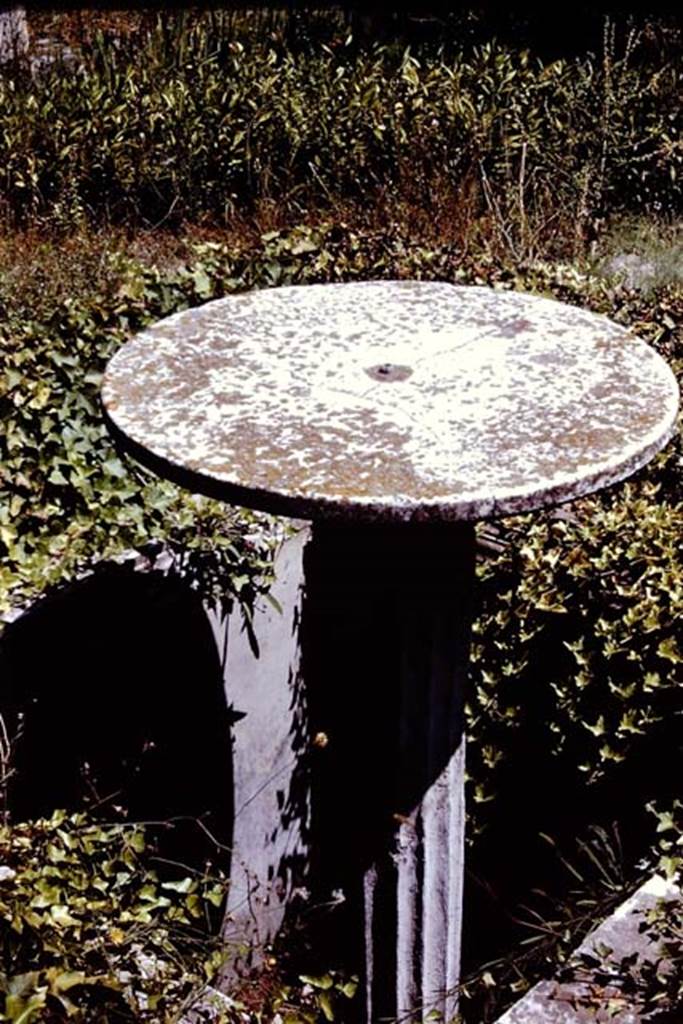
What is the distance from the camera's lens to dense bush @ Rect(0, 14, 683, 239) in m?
7.81

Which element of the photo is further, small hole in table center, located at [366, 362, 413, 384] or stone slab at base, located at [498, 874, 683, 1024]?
small hole in table center, located at [366, 362, 413, 384]

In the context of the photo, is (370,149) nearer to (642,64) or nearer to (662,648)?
(642,64)

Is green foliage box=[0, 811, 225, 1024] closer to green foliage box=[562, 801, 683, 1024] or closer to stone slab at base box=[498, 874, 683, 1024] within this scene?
stone slab at base box=[498, 874, 683, 1024]

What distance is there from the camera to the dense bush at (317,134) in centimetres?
781

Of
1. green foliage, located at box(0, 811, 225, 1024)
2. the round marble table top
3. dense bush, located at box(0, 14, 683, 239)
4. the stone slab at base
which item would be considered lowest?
green foliage, located at box(0, 811, 225, 1024)

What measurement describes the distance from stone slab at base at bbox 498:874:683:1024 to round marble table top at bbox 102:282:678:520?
0.92m

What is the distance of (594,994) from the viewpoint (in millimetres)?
2391

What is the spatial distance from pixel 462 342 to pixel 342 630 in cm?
78

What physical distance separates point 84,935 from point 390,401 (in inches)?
55.0

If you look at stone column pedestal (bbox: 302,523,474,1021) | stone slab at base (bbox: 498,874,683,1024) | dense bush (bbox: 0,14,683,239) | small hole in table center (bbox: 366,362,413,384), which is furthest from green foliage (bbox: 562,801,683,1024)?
dense bush (bbox: 0,14,683,239)

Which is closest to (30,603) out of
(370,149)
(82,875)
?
(82,875)

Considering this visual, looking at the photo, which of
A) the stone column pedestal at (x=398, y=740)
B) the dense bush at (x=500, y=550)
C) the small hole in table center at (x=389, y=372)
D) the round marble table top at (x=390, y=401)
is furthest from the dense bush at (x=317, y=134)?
the stone column pedestal at (x=398, y=740)

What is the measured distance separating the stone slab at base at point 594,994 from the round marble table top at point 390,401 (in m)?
0.92

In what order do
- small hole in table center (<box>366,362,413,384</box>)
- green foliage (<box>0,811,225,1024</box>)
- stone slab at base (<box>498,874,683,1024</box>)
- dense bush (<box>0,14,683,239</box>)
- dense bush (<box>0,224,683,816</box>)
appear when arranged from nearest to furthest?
stone slab at base (<box>498,874,683,1024</box>) < green foliage (<box>0,811,225,1024</box>) < small hole in table center (<box>366,362,413,384</box>) < dense bush (<box>0,224,683,816</box>) < dense bush (<box>0,14,683,239</box>)
